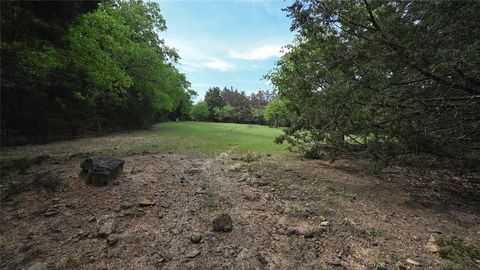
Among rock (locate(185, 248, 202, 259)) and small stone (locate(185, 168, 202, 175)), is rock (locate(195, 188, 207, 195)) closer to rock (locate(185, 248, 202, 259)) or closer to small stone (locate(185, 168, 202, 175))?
small stone (locate(185, 168, 202, 175))

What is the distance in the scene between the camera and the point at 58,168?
21.1ft

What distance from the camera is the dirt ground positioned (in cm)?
325

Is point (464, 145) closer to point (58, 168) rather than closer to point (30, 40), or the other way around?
point (30, 40)

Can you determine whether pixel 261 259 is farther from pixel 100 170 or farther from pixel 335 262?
pixel 100 170

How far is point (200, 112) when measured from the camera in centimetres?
6316

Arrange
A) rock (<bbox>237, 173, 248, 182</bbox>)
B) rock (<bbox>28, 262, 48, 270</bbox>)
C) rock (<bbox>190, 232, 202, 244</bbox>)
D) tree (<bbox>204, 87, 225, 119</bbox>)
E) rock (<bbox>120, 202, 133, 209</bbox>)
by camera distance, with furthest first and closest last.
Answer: tree (<bbox>204, 87, 225, 119</bbox>)
rock (<bbox>237, 173, 248, 182</bbox>)
rock (<bbox>120, 202, 133, 209</bbox>)
rock (<bbox>190, 232, 202, 244</bbox>)
rock (<bbox>28, 262, 48, 270</bbox>)

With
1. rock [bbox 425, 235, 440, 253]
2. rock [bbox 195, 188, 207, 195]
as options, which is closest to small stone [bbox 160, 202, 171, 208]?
rock [bbox 195, 188, 207, 195]

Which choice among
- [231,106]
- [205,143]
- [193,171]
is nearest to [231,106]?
[231,106]

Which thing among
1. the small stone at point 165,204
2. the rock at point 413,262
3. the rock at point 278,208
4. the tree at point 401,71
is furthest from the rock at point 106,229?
the tree at point 401,71

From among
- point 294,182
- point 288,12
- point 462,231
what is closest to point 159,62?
point 288,12

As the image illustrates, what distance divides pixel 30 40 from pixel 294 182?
6.06 metres

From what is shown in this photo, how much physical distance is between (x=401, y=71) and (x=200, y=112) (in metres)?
59.4

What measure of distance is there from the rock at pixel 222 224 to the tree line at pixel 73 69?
4.22 metres

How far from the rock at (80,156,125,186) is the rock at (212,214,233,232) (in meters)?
2.62
